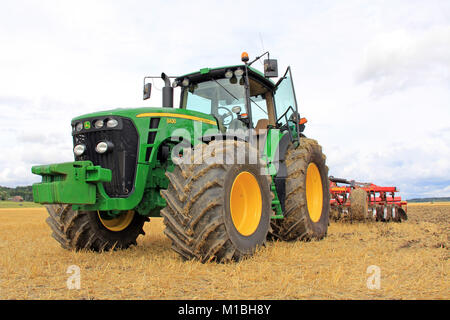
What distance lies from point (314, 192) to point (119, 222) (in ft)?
12.4

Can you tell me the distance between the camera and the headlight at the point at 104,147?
4969mm

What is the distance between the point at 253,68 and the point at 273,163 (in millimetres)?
1627

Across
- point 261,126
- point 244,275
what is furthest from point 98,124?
point 261,126

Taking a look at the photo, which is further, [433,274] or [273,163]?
[273,163]

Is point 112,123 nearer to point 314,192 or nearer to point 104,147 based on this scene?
point 104,147

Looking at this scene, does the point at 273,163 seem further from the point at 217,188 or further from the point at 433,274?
the point at 433,274

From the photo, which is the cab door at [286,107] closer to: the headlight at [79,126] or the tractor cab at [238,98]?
the tractor cab at [238,98]

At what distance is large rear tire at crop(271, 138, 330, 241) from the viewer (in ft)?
21.1

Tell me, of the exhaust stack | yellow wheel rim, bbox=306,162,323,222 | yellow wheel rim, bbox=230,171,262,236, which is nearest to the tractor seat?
yellow wheel rim, bbox=306,162,323,222

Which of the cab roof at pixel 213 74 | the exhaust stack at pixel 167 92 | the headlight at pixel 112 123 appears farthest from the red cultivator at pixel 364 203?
the headlight at pixel 112 123

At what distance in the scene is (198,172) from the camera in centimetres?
434

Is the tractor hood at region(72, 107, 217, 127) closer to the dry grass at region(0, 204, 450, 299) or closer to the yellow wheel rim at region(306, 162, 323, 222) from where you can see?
the dry grass at region(0, 204, 450, 299)
